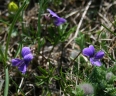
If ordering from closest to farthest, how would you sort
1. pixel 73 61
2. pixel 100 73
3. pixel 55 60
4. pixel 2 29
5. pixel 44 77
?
pixel 100 73, pixel 44 77, pixel 73 61, pixel 55 60, pixel 2 29

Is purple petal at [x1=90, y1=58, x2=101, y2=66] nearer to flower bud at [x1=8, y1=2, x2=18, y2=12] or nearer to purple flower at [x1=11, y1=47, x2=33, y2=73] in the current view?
purple flower at [x1=11, y1=47, x2=33, y2=73]

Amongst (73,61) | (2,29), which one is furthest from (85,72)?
(2,29)

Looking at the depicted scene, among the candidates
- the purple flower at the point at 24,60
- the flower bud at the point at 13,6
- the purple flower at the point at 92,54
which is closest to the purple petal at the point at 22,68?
the purple flower at the point at 24,60

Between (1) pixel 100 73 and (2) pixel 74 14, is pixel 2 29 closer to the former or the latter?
(2) pixel 74 14

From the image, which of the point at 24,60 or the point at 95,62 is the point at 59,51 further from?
the point at 95,62

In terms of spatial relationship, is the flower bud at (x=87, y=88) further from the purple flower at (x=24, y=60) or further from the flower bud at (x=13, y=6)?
the flower bud at (x=13, y=6)

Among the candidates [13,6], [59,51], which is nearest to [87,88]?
[59,51]

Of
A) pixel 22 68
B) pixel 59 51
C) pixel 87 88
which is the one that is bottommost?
pixel 87 88

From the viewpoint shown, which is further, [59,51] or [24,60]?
[59,51]
